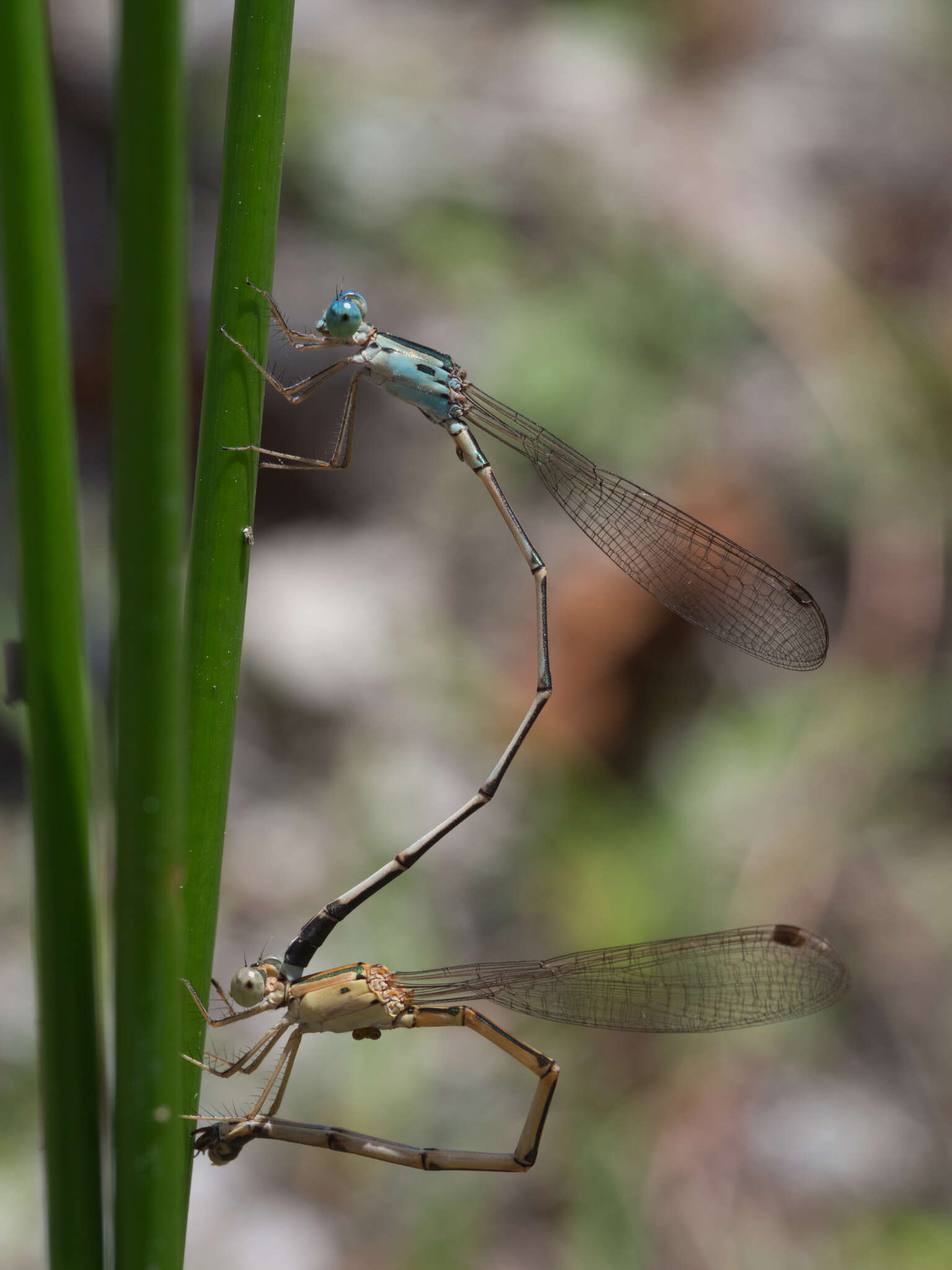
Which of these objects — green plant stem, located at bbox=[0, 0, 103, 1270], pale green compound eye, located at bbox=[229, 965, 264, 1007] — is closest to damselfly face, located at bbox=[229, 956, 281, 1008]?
pale green compound eye, located at bbox=[229, 965, 264, 1007]

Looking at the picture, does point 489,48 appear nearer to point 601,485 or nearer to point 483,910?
point 601,485

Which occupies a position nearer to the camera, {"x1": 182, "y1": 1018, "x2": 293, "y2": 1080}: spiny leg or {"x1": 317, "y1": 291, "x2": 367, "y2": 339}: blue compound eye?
{"x1": 182, "y1": 1018, "x2": 293, "y2": 1080}: spiny leg

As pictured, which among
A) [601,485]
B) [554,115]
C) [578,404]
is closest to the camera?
[601,485]

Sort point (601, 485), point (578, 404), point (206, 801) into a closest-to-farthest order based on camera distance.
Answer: point (206, 801) → point (601, 485) → point (578, 404)

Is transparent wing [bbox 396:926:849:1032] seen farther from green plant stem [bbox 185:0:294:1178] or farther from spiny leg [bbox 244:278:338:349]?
spiny leg [bbox 244:278:338:349]

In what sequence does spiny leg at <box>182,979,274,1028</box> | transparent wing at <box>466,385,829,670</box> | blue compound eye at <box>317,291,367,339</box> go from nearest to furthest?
spiny leg at <box>182,979,274,1028</box> < blue compound eye at <box>317,291,367,339</box> < transparent wing at <box>466,385,829,670</box>

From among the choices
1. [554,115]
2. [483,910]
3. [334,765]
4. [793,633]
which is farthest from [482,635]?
[554,115]

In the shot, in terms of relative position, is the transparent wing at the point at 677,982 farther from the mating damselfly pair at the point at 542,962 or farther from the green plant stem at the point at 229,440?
the green plant stem at the point at 229,440
